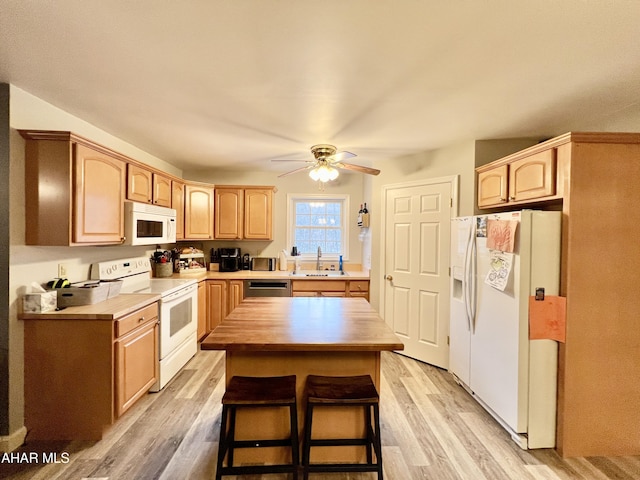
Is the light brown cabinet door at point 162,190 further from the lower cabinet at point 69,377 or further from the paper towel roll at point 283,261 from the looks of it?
the paper towel roll at point 283,261

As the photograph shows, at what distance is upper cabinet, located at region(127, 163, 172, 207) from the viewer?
2668mm

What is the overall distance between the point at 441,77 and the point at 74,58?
2.08 meters

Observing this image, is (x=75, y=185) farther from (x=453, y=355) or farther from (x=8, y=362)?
(x=453, y=355)

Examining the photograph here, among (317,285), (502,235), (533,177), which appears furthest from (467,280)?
(317,285)

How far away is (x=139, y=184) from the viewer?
2.79 m

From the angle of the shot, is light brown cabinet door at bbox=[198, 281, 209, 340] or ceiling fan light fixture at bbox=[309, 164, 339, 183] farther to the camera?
light brown cabinet door at bbox=[198, 281, 209, 340]

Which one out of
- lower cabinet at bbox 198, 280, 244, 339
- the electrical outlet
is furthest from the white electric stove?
lower cabinet at bbox 198, 280, 244, 339

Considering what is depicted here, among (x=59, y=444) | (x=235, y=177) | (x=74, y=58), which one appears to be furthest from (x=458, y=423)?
(x=235, y=177)

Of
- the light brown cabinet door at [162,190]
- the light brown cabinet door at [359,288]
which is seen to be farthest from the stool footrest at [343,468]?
the light brown cabinet door at [162,190]

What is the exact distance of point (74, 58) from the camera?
1.64 metres

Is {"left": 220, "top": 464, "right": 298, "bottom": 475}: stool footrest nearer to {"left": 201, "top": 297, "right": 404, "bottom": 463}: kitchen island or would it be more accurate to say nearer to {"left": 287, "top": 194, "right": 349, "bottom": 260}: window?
{"left": 201, "top": 297, "right": 404, "bottom": 463}: kitchen island

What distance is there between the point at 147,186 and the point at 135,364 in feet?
5.39

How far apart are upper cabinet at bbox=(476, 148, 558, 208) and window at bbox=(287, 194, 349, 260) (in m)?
2.24

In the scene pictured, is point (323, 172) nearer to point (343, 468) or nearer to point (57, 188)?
point (57, 188)
